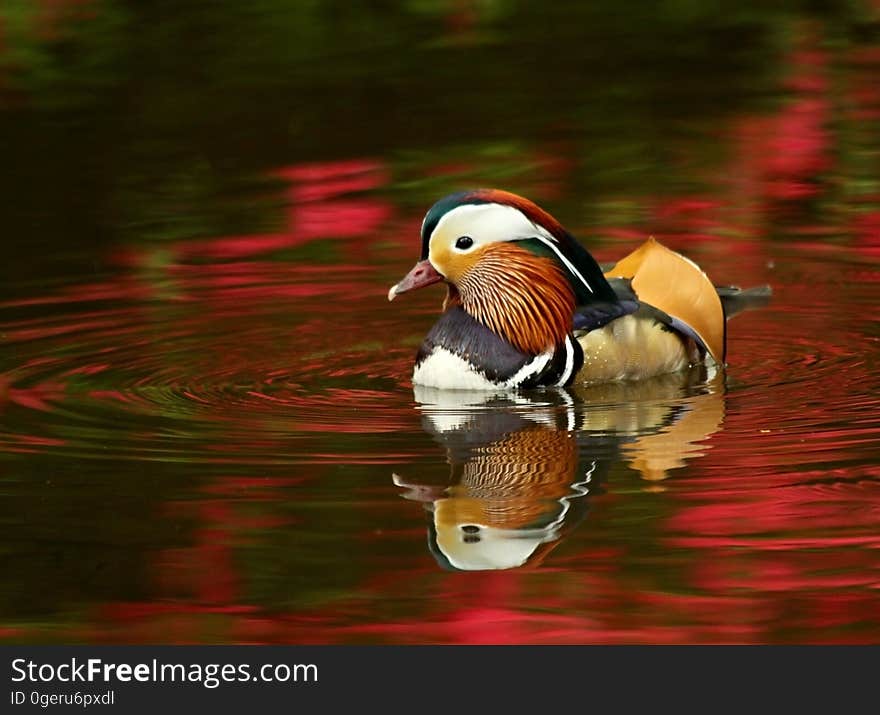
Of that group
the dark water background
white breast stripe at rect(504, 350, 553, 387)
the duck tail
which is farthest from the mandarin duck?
the duck tail

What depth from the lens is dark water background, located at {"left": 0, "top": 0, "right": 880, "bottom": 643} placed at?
6477mm

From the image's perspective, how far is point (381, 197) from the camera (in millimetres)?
12547

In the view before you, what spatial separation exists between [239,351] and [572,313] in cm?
158

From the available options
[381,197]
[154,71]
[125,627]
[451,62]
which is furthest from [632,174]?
[125,627]

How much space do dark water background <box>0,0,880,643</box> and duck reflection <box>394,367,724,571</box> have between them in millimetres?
21

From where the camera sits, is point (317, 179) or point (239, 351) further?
point (317, 179)

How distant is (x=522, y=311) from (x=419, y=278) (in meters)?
0.48

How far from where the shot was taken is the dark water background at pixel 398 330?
6477 millimetres

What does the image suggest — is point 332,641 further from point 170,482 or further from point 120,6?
point 120,6

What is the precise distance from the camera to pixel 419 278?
29.4 ft

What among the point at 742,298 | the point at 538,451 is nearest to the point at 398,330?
the point at 742,298

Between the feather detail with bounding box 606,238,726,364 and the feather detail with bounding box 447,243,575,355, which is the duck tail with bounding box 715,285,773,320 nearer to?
the feather detail with bounding box 606,238,726,364

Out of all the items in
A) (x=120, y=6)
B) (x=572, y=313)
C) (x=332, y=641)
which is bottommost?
(x=332, y=641)

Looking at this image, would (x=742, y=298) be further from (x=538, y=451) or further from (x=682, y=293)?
(x=538, y=451)
